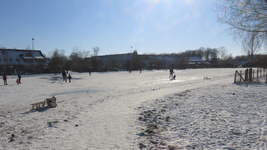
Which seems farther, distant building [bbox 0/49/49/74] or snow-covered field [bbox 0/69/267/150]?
distant building [bbox 0/49/49/74]

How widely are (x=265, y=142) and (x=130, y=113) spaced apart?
16.2 feet

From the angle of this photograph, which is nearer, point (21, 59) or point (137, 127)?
point (137, 127)

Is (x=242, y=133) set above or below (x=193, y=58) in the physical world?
below

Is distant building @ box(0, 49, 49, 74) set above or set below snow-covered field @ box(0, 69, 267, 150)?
above

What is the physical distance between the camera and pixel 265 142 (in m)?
4.43

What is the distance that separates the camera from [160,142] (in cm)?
474

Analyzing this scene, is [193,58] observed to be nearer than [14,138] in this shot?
No

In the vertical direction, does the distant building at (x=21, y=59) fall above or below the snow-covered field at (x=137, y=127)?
above

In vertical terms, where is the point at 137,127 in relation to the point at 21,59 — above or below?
below

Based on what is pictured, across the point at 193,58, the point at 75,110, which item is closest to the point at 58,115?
the point at 75,110

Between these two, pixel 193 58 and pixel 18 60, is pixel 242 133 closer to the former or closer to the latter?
pixel 18 60

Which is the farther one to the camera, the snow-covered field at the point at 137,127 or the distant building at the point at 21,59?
the distant building at the point at 21,59

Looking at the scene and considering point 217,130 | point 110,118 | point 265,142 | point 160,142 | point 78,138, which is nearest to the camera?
point 265,142

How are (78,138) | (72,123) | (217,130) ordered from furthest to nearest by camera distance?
(72,123), (217,130), (78,138)
